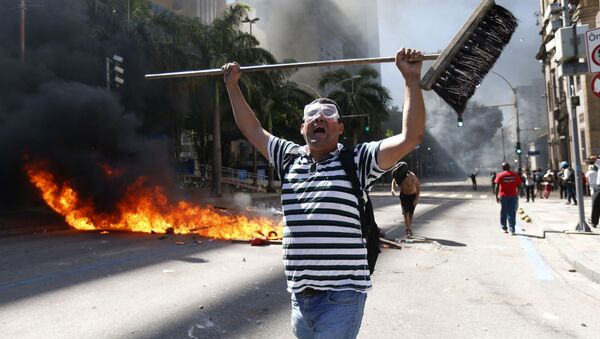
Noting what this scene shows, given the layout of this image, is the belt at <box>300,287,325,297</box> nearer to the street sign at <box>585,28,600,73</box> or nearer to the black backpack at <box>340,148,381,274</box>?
the black backpack at <box>340,148,381,274</box>

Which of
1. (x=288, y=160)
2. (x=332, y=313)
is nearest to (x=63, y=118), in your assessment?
(x=288, y=160)

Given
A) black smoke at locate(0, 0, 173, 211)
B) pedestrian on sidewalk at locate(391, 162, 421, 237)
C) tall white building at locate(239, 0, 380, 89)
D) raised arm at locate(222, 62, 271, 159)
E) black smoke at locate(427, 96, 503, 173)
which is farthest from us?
black smoke at locate(427, 96, 503, 173)

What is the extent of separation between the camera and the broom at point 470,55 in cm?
238

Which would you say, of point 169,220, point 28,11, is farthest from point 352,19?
point 169,220

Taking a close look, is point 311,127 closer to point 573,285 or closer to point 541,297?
point 541,297

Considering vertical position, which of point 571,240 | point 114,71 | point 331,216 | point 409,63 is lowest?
point 571,240

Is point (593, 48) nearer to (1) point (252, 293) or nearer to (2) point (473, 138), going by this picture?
(1) point (252, 293)

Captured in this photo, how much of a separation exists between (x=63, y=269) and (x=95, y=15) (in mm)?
15717

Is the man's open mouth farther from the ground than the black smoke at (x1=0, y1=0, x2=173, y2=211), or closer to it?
closer to it

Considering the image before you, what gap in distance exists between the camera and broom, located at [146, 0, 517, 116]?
7.81 feet

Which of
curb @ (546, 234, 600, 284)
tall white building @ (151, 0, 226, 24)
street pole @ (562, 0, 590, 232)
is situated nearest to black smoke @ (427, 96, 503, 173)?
tall white building @ (151, 0, 226, 24)

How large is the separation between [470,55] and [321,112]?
99cm

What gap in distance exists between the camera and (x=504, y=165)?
32.6 ft

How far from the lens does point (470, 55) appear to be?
98.1 inches
